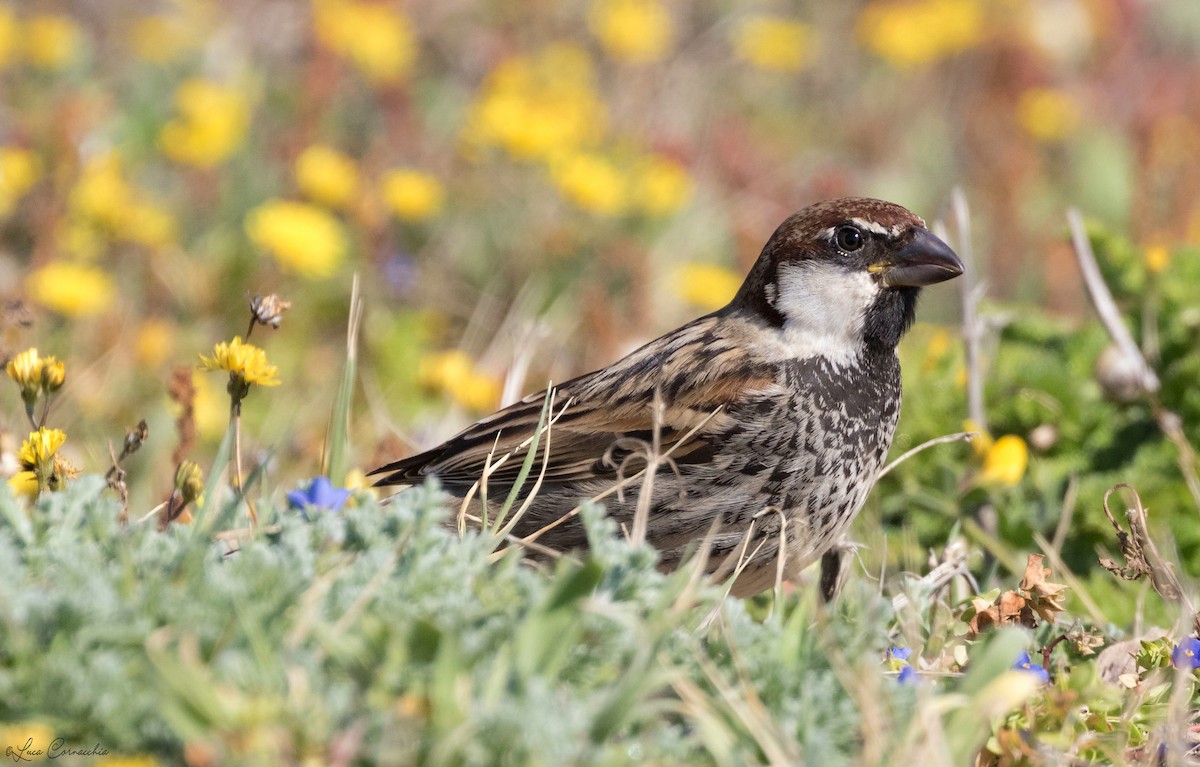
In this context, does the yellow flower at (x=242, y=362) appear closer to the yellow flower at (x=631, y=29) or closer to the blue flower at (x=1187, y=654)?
the blue flower at (x=1187, y=654)

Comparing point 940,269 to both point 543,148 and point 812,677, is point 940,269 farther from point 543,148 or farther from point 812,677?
point 543,148

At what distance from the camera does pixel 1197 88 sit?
7.98 meters

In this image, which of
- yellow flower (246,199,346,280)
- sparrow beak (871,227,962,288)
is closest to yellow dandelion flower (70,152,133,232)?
yellow flower (246,199,346,280)

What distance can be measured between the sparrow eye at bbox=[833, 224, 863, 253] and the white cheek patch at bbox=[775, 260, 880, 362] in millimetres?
55

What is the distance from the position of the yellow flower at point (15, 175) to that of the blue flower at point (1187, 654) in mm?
4108

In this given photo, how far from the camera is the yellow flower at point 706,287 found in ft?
18.9

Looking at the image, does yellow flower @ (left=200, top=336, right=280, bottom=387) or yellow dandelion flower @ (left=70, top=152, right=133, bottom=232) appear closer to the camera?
yellow flower @ (left=200, top=336, right=280, bottom=387)

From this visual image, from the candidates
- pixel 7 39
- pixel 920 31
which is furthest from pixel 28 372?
pixel 920 31

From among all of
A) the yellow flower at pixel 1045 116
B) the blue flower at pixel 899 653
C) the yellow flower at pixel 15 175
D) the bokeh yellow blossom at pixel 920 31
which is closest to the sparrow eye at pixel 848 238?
the blue flower at pixel 899 653

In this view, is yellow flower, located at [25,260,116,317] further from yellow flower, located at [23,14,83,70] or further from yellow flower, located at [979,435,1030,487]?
Answer: yellow flower, located at [979,435,1030,487]

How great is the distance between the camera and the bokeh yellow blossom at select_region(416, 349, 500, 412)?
438cm

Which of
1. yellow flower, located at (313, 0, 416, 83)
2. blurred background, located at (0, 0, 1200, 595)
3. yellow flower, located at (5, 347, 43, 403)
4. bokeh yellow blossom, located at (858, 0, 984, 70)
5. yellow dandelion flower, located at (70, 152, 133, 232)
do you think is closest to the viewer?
yellow flower, located at (5, 347, 43, 403)

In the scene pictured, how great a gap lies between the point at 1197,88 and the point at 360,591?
23.6 feet
